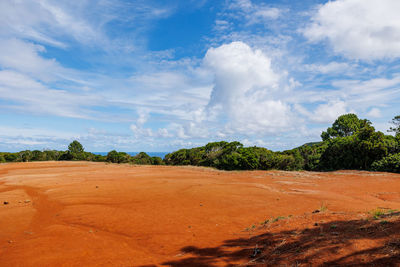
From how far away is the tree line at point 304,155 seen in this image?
98.1ft

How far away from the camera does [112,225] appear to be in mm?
8164

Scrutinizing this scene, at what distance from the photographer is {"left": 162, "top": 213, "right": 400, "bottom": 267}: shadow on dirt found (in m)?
4.08

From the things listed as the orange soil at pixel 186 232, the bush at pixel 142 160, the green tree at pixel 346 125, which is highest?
the green tree at pixel 346 125

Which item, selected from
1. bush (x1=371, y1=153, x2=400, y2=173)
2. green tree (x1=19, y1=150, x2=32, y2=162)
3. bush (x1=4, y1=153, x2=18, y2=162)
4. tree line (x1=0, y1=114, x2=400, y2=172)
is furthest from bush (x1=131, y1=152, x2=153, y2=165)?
bush (x1=371, y1=153, x2=400, y2=173)

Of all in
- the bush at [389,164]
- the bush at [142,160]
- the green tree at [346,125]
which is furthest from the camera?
the bush at [142,160]

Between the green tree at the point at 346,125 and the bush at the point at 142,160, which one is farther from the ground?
the green tree at the point at 346,125

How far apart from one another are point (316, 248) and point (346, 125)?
53.2 metres

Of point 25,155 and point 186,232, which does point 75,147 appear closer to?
point 25,155

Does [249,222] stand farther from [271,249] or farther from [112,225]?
[112,225]

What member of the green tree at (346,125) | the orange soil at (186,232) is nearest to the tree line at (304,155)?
the green tree at (346,125)

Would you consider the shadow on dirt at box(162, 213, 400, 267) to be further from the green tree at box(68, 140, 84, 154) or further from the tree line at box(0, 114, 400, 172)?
the green tree at box(68, 140, 84, 154)

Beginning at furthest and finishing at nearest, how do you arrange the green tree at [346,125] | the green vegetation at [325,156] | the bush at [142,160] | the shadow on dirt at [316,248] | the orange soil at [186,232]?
1. the bush at [142,160]
2. the green tree at [346,125]
3. the green vegetation at [325,156]
4. the orange soil at [186,232]
5. the shadow on dirt at [316,248]

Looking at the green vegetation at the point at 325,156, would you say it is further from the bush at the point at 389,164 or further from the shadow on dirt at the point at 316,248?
the shadow on dirt at the point at 316,248

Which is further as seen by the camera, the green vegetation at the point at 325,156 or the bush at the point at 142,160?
the bush at the point at 142,160
